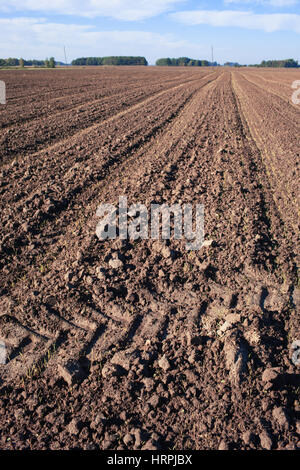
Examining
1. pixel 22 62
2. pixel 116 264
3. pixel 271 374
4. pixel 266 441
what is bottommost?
pixel 266 441

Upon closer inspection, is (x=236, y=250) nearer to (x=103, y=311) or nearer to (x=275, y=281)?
(x=275, y=281)

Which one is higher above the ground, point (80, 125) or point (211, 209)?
point (80, 125)

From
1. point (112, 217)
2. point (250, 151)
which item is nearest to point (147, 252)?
point (112, 217)

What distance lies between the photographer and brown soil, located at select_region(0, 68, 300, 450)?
8.64 ft

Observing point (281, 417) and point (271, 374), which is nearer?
point (281, 417)

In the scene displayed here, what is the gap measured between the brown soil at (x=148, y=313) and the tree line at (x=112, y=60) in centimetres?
12330

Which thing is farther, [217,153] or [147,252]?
[217,153]

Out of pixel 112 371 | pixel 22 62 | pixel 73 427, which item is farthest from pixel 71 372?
pixel 22 62

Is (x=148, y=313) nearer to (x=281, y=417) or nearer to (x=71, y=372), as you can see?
(x=71, y=372)

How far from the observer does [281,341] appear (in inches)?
133

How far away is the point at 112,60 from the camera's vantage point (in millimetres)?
115688

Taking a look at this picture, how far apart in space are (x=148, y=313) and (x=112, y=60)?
12904 centimetres

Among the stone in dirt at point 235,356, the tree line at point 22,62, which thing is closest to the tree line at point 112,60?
the tree line at point 22,62

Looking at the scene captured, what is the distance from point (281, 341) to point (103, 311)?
1.94 metres
